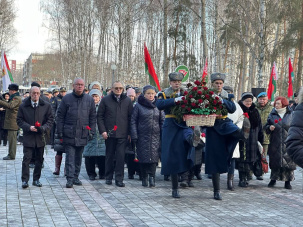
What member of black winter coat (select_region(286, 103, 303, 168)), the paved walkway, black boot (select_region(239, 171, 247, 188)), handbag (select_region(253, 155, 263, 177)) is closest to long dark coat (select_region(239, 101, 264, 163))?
handbag (select_region(253, 155, 263, 177))

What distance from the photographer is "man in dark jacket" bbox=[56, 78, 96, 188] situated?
33.4 ft

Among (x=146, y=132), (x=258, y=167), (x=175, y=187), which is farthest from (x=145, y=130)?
(x=258, y=167)

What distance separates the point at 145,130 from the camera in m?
10.6

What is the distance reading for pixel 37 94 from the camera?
10266 mm

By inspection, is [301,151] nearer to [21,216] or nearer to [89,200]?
[21,216]

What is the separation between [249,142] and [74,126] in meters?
3.14

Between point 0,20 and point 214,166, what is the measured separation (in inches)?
1836

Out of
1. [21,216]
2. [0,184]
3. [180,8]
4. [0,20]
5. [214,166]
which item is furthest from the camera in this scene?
[0,20]

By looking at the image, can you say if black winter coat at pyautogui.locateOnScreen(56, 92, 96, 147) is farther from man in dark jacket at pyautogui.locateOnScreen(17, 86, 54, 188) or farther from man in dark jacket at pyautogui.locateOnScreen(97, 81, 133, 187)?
man in dark jacket at pyautogui.locateOnScreen(97, 81, 133, 187)

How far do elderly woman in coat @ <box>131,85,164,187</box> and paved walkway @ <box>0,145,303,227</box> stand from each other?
39 centimetres

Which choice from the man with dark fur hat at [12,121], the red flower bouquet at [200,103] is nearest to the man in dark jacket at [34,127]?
the red flower bouquet at [200,103]

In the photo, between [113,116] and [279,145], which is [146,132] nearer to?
[113,116]

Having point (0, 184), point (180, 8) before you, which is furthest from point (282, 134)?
point (180, 8)

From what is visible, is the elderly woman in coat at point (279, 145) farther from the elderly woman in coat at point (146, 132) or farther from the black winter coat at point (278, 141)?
the elderly woman in coat at point (146, 132)
